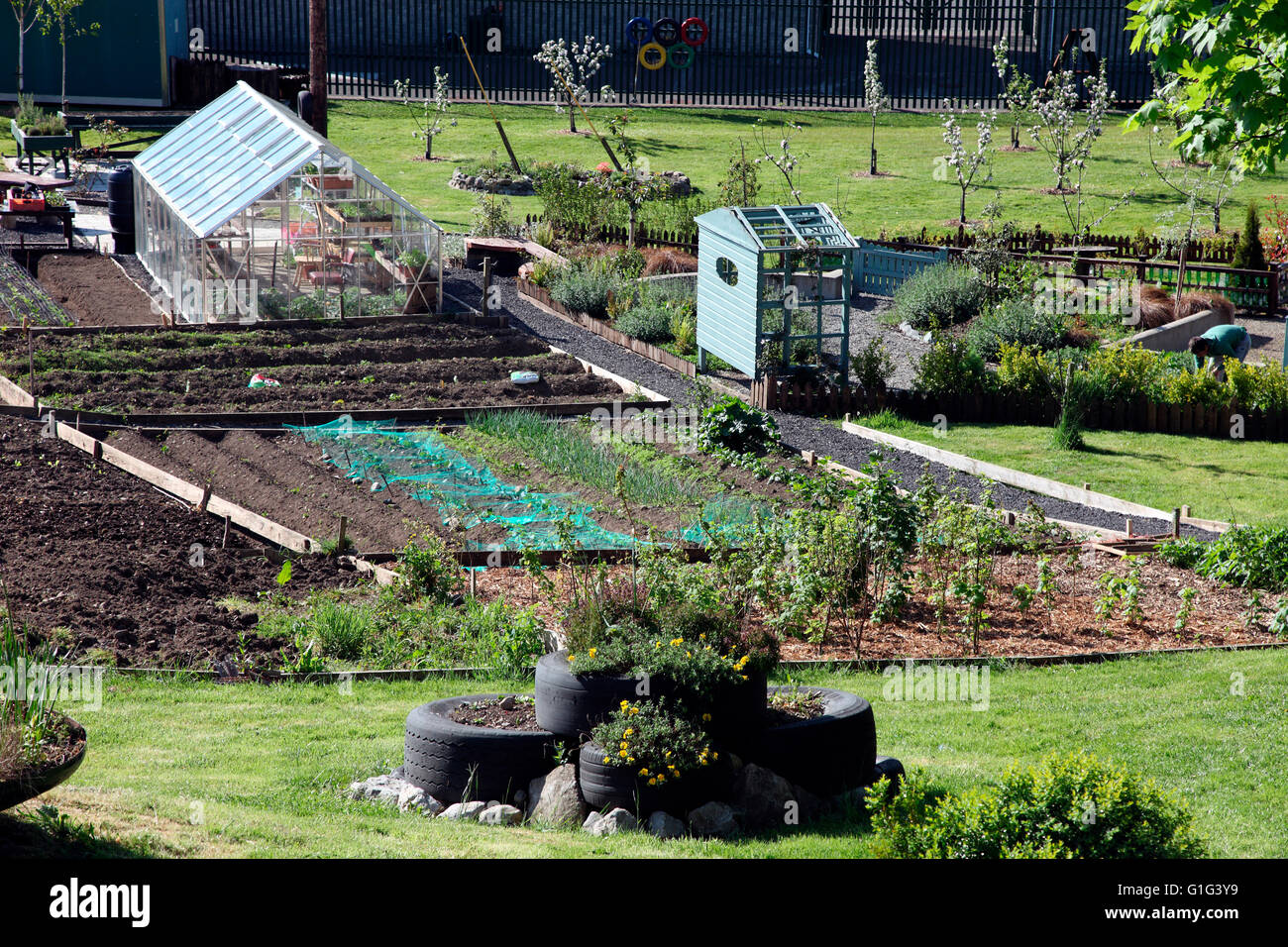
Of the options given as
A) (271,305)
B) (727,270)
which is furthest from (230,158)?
(727,270)

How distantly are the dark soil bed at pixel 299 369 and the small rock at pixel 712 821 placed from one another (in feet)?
34.4

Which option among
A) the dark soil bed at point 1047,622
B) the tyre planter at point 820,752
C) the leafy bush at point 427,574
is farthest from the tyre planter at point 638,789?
the leafy bush at point 427,574

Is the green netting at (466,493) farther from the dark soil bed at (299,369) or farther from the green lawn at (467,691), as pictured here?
the green lawn at (467,691)

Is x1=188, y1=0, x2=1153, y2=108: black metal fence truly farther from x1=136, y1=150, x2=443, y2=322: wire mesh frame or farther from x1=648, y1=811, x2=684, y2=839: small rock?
x1=648, y1=811, x2=684, y2=839: small rock

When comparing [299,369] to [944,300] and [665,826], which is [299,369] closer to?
[944,300]

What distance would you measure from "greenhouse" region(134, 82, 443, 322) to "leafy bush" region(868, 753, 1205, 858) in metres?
15.2

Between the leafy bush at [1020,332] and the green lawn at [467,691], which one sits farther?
the leafy bush at [1020,332]

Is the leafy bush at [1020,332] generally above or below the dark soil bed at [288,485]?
above

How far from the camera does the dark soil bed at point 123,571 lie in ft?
32.2

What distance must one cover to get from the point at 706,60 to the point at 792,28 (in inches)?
103

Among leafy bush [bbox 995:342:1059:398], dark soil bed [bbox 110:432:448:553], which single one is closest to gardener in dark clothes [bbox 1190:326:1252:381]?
leafy bush [bbox 995:342:1059:398]

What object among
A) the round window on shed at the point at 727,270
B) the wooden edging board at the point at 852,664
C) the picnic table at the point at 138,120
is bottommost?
the wooden edging board at the point at 852,664

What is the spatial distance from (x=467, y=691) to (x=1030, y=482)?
773 cm

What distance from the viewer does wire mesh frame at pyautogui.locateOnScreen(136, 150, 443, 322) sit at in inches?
769
